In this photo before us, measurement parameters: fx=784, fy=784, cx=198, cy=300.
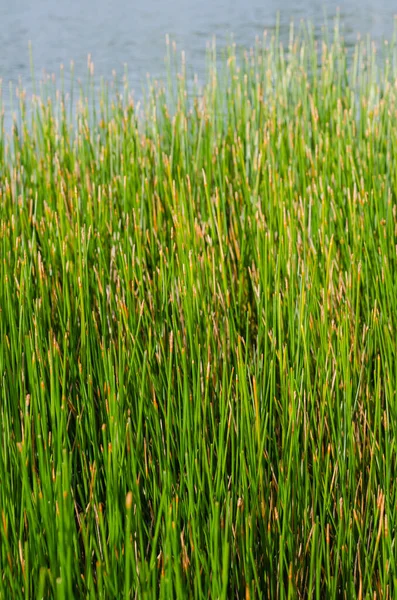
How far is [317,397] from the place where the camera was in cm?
179

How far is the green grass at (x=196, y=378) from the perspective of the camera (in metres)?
1.21

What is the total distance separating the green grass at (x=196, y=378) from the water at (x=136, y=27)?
4.89 m

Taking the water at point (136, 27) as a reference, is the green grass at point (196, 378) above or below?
below

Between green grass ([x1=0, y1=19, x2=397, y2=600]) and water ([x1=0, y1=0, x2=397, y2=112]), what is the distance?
4887 millimetres

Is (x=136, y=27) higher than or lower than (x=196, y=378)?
higher

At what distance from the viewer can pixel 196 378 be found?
158cm

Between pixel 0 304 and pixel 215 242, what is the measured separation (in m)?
0.76

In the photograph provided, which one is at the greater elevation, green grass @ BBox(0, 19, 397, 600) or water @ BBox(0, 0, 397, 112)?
water @ BBox(0, 0, 397, 112)

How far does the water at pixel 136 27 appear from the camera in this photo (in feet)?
29.8

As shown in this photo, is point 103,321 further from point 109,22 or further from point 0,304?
point 109,22

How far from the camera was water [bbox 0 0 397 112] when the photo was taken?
29.8 feet

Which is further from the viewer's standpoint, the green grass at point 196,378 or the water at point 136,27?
the water at point 136,27

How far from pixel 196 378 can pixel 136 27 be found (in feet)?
37.4

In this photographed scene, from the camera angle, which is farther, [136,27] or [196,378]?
[136,27]
